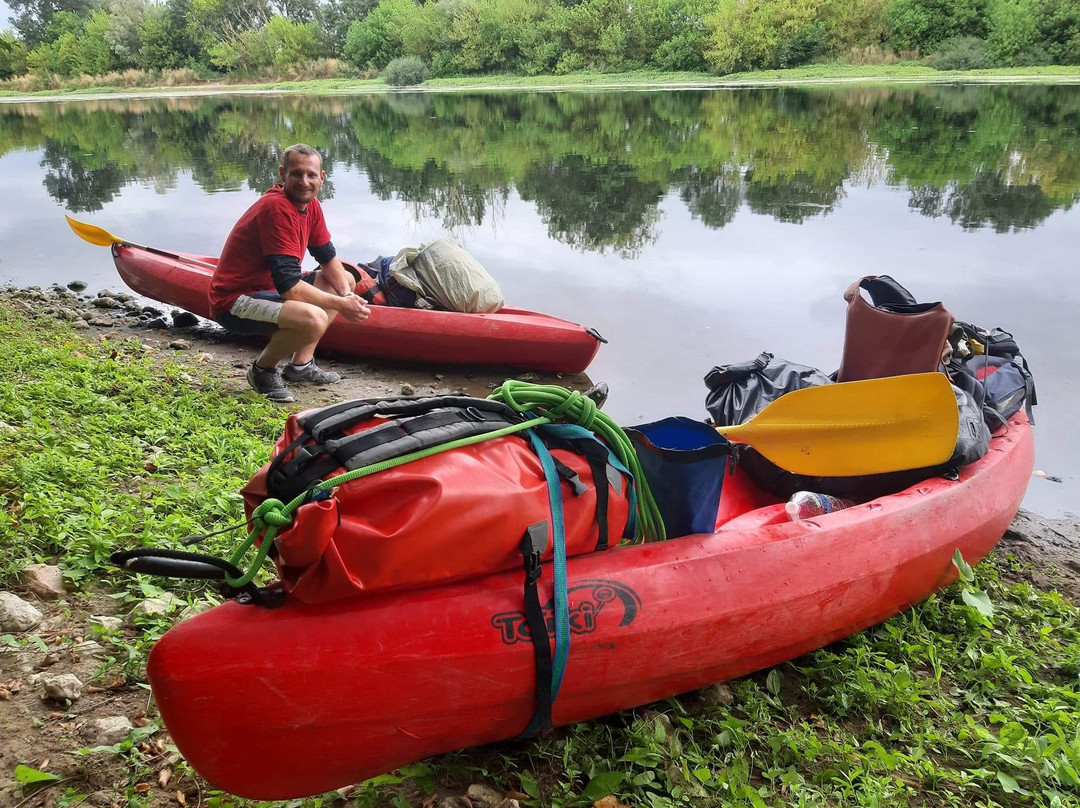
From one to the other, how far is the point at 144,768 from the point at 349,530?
3.04 ft

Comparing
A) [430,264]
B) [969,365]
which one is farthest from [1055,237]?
[430,264]

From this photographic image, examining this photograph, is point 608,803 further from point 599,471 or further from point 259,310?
point 259,310

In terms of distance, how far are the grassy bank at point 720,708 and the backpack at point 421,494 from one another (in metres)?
0.63

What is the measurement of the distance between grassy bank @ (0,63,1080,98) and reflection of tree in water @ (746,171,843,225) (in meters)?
24.4

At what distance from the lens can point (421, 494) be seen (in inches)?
69.7

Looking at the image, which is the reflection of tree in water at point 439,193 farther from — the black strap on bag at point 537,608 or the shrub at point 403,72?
the shrub at point 403,72

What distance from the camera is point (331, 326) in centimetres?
587

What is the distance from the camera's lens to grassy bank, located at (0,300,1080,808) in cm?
202

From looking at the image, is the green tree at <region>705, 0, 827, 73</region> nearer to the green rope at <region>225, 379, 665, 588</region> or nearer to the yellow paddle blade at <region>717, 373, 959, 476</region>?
the yellow paddle blade at <region>717, 373, 959, 476</region>

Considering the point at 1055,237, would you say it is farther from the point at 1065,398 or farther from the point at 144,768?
the point at 144,768

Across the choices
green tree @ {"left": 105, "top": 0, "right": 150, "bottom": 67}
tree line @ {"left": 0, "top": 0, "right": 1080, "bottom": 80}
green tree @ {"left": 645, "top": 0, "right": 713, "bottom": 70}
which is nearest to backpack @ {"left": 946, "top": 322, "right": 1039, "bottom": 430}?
tree line @ {"left": 0, "top": 0, "right": 1080, "bottom": 80}

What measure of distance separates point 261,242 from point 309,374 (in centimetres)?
110

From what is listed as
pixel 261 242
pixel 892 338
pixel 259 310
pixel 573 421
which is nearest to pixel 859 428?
pixel 892 338

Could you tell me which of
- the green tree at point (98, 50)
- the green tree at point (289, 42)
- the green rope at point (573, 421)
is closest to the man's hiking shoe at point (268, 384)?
the green rope at point (573, 421)
